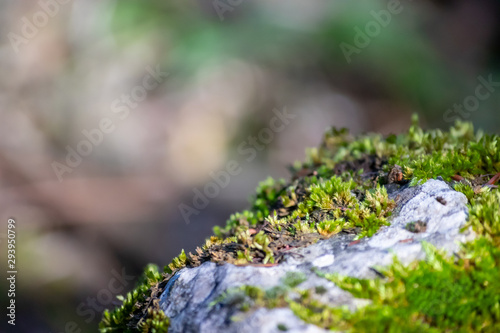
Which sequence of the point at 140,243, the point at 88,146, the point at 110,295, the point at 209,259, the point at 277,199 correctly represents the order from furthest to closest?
1. the point at 88,146
2. the point at 140,243
3. the point at 110,295
4. the point at 277,199
5. the point at 209,259

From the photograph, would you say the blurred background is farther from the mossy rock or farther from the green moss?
the mossy rock

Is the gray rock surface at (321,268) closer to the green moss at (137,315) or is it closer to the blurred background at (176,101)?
the green moss at (137,315)

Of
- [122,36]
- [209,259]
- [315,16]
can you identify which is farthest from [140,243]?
[315,16]

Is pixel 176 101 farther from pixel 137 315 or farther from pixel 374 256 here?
pixel 374 256

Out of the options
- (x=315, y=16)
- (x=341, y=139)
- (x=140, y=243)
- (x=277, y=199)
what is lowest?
(x=277, y=199)

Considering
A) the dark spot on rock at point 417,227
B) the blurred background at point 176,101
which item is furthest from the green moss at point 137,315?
the blurred background at point 176,101

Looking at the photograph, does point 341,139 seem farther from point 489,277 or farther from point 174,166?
point 174,166
